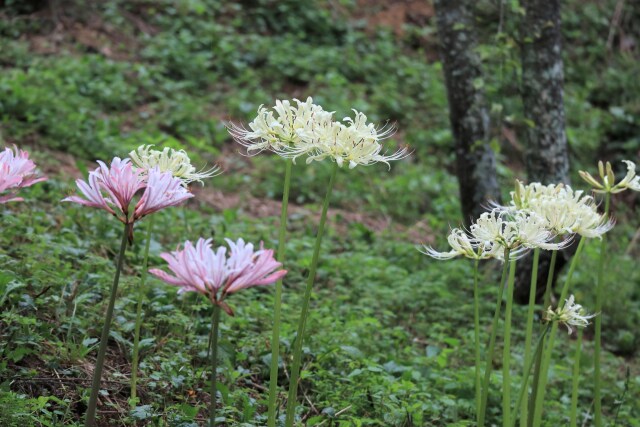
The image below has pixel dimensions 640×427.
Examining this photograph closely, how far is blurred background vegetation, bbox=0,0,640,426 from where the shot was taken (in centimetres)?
322

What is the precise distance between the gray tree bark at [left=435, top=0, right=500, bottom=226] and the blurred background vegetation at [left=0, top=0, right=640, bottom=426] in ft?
0.59

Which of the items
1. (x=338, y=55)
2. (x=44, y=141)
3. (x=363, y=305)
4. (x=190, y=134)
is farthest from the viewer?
(x=338, y=55)

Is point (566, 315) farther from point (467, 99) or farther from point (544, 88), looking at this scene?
point (467, 99)

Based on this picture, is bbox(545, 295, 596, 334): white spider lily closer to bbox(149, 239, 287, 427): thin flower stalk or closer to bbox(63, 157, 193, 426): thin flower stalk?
bbox(149, 239, 287, 427): thin flower stalk

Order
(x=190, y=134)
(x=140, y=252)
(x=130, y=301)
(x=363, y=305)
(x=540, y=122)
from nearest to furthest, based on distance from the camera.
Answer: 1. (x=130, y=301)
2. (x=140, y=252)
3. (x=363, y=305)
4. (x=540, y=122)
5. (x=190, y=134)

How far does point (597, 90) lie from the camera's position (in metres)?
11.1

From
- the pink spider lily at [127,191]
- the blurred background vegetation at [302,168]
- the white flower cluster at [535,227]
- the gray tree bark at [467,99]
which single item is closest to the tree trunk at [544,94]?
the blurred background vegetation at [302,168]

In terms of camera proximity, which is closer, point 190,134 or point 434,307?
point 434,307

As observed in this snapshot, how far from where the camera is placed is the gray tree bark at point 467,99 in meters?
5.86

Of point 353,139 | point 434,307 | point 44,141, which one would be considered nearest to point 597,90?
point 434,307

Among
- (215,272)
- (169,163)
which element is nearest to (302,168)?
(169,163)

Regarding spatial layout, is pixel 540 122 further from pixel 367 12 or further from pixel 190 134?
pixel 367 12

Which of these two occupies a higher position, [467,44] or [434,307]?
[467,44]

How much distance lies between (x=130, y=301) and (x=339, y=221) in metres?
3.63
